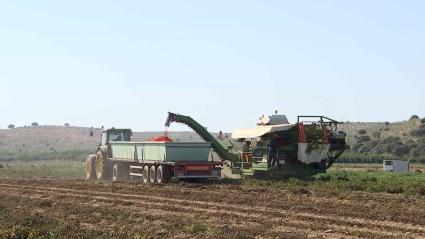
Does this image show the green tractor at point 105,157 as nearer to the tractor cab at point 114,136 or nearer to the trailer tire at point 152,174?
the tractor cab at point 114,136

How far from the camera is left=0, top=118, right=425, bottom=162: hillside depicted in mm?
71938

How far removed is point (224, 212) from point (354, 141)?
78.0 m

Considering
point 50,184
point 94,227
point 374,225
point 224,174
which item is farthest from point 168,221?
point 224,174

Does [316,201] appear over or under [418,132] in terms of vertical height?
under

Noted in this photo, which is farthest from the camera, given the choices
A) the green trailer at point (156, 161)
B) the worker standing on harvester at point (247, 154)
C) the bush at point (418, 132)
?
the bush at point (418, 132)

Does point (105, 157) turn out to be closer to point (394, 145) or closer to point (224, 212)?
point (224, 212)

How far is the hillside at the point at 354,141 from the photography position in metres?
71.9

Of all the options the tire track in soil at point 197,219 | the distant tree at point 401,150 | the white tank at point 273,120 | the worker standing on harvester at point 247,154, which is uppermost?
the white tank at point 273,120

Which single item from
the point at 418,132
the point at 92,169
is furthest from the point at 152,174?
the point at 418,132

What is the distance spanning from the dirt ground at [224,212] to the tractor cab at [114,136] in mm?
10525

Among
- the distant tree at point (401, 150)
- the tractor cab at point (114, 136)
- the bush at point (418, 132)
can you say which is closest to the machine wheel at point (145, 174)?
the tractor cab at point (114, 136)

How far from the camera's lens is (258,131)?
102 ft

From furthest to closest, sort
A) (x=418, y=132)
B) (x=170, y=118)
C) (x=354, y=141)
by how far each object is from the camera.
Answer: (x=354, y=141), (x=418, y=132), (x=170, y=118)

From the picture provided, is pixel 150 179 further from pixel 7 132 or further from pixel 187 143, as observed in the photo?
pixel 7 132
